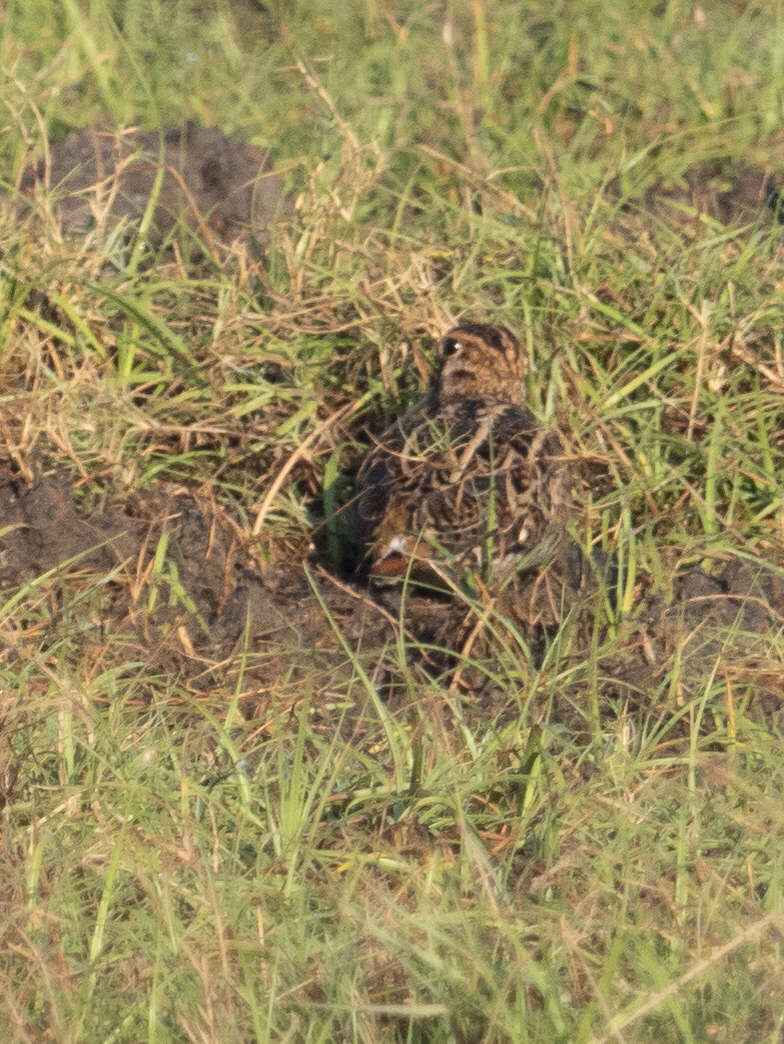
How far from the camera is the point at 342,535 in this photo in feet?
19.2

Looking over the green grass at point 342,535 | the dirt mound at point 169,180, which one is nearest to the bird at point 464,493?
the green grass at point 342,535

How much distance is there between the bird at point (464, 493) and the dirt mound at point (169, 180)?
1.50 m

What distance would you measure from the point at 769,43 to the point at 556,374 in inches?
121

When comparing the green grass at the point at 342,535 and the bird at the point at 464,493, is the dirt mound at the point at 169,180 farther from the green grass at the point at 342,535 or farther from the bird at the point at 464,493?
the bird at the point at 464,493

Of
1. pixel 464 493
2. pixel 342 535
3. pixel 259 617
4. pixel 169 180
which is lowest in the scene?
pixel 342 535

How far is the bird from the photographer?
5195 millimetres

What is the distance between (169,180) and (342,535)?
1.97 meters

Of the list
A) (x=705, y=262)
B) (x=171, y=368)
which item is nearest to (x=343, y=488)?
(x=171, y=368)

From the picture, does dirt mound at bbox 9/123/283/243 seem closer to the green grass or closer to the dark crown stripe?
the green grass

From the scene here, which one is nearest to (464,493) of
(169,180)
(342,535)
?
(342,535)

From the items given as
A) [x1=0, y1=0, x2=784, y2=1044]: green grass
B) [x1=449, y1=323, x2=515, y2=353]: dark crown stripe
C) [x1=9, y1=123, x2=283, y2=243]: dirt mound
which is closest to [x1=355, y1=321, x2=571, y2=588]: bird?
[x1=449, y1=323, x2=515, y2=353]: dark crown stripe

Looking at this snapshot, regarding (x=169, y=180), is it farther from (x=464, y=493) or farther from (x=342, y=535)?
(x=464, y=493)

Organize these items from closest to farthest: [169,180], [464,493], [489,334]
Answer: [464,493]
[489,334]
[169,180]

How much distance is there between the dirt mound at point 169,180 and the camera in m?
6.59
